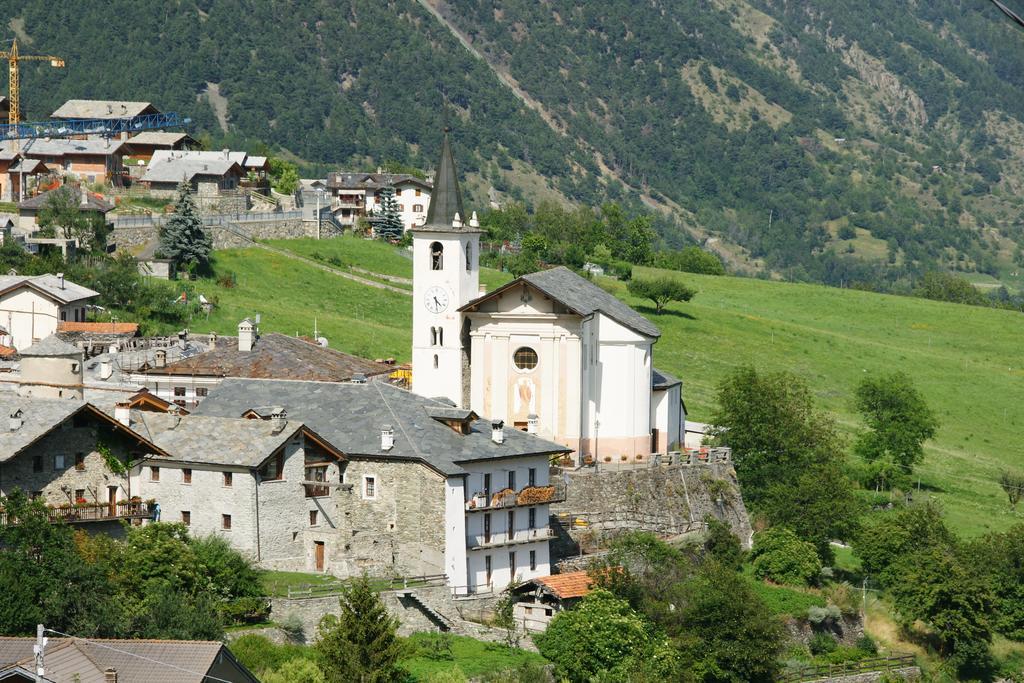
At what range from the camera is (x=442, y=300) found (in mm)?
88250

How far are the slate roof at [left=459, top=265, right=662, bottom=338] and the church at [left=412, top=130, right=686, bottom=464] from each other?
10 cm

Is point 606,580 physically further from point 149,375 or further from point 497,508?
point 149,375

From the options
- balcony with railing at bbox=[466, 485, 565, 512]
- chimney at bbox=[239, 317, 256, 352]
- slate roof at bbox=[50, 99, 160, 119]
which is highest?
slate roof at bbox=[50, 99, 160, 119]

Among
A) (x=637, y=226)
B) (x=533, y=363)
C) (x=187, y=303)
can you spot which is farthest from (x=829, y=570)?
(x=637, y=226)

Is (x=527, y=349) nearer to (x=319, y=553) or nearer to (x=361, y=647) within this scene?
(x=319, y=553)

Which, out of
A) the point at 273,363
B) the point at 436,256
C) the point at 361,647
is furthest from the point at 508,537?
the point at 436,256

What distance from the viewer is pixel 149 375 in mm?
87875

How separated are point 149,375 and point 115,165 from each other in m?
71.2

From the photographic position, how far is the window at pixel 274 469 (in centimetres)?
6774

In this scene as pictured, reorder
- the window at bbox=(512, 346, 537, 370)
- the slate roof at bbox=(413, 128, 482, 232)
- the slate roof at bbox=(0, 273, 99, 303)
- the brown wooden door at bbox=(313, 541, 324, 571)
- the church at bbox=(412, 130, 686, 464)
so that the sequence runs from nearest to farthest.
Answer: the brown wooden door at bbox=(313, 541, 324, 571) < the church at bbox=(412, 130, 686, 464) < the window at bbox=(512, 346, 537, 370) < the slate roof at bbox=(413, 128, 482, 232) < the slate roof at bbox=(0, 273, 99, 303)

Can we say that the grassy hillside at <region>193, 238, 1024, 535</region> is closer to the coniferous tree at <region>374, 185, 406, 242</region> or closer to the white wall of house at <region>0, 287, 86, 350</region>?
the coniferous tree at <region>374, 185, 406, 242</region>

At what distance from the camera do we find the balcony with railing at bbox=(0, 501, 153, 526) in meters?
64.2

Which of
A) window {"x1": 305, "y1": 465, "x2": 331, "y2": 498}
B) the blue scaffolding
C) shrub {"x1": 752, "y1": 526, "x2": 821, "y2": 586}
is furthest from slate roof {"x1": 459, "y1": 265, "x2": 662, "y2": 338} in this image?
the blue scaffolding

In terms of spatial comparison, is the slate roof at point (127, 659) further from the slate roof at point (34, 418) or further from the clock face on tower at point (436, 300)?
the clock face on tower at point (436, 300)
